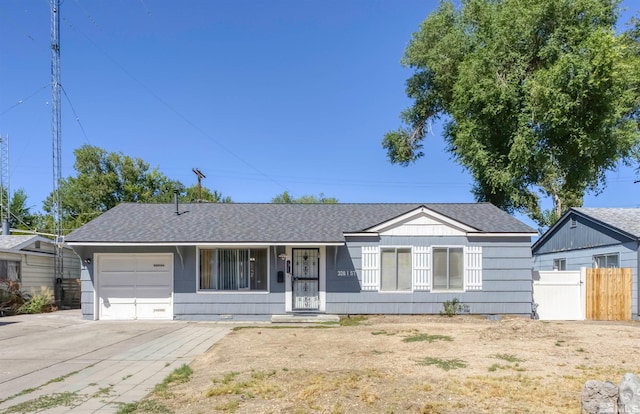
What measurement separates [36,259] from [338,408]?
1852 centimetres

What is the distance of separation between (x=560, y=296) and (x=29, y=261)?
2025cm

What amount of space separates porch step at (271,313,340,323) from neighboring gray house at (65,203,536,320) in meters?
0.28

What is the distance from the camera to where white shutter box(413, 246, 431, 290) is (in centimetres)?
1429

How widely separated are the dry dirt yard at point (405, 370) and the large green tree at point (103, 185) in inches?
1145

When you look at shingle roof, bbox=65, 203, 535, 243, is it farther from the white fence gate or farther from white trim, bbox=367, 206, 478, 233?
the white fence gate

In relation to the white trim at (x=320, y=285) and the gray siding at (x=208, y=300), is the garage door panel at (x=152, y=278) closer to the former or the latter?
the gray siding at (x=208, y=300)

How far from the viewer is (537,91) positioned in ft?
62.6

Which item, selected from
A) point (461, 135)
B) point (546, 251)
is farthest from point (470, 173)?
point (546, 251)

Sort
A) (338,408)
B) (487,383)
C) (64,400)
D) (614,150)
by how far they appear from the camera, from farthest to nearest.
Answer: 1. (614,150)
2. (487,383)
3. (64,400)
4. (338,408)

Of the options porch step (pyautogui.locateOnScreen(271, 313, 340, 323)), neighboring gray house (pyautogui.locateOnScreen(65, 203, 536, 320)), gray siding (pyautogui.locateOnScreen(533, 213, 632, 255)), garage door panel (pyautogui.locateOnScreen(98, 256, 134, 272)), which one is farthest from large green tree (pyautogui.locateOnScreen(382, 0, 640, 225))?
garage door panel (pyautogui.locateOnScreen(98, 256, 134, 272))

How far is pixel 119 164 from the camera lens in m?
36.8

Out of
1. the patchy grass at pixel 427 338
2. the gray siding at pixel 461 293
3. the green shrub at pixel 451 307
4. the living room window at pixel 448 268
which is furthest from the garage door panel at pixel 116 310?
the green shrub at pixel 451 307

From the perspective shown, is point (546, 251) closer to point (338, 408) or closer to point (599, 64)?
point (599, 64)

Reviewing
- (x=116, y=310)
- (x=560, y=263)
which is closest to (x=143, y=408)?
(x=116, y=310)
